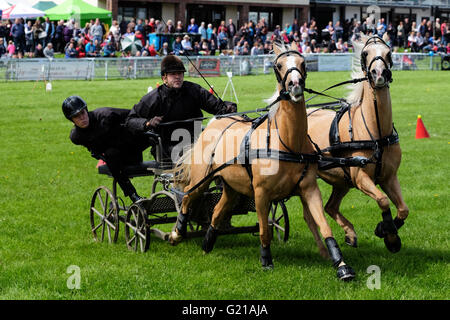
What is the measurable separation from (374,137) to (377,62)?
0.79 m

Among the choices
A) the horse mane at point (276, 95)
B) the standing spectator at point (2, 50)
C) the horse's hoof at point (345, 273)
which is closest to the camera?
the horse's hoof at point (345, 273)

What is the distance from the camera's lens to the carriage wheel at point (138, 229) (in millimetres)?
7719

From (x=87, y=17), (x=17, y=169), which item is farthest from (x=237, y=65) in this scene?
(x=17, y=169)

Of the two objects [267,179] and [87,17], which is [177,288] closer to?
[267,179]

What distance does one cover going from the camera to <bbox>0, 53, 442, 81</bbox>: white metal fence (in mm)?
27469

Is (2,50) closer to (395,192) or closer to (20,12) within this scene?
(20,12)

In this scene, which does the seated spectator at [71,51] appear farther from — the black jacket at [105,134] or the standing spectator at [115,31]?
the black jacket at [105,134]

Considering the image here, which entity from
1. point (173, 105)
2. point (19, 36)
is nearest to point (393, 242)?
point (173, 105)

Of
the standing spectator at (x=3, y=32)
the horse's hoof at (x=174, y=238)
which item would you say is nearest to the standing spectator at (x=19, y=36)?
the standing spectator at (x=3, y=32)

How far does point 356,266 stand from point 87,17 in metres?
30.8

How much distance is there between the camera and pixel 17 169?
Result: 12969 millimetres

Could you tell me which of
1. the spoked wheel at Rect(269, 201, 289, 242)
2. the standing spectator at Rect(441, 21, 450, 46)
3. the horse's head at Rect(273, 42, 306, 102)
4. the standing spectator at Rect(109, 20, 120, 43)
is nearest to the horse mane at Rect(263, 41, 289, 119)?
the horse's head at Rect(273, 42, 306, 102)

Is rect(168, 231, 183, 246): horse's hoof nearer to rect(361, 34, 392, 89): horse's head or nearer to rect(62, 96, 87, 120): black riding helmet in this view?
rect(62, 96, 87, 120): black riding helmet
